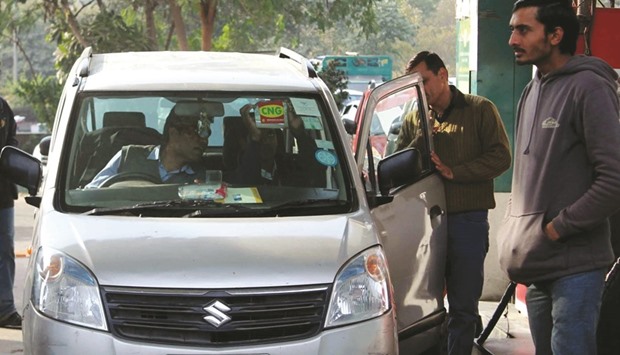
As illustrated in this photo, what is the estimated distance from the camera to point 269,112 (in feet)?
18.1

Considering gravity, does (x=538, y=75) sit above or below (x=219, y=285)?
above

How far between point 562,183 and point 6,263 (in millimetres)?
4922

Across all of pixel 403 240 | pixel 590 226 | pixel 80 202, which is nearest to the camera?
pixel 590 226

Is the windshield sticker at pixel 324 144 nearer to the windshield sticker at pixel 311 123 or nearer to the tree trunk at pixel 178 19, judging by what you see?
the windshield sticker at pixel 311 123

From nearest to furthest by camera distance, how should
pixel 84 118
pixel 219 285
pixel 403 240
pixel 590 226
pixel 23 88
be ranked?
pixel 590 226 < pixel 219 285 < pixel 84 118 < pixel 403 240 < pixel 23 88

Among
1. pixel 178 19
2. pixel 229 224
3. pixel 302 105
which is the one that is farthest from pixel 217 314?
pixel 178 19

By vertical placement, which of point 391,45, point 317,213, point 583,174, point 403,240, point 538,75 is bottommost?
point 391,45

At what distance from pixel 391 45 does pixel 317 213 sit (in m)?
45.7

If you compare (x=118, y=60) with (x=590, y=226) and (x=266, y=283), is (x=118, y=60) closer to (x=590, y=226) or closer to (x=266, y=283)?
(x=266, y=283)

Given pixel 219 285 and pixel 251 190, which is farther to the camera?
pixel 251 190

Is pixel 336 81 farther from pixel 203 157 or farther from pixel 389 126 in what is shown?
pixel 203 157

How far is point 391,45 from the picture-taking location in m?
50.1

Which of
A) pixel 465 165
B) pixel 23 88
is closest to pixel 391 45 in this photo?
pixel 23 88

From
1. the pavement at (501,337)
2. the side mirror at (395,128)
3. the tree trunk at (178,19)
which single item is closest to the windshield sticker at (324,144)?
the side mirror at (395,128)
